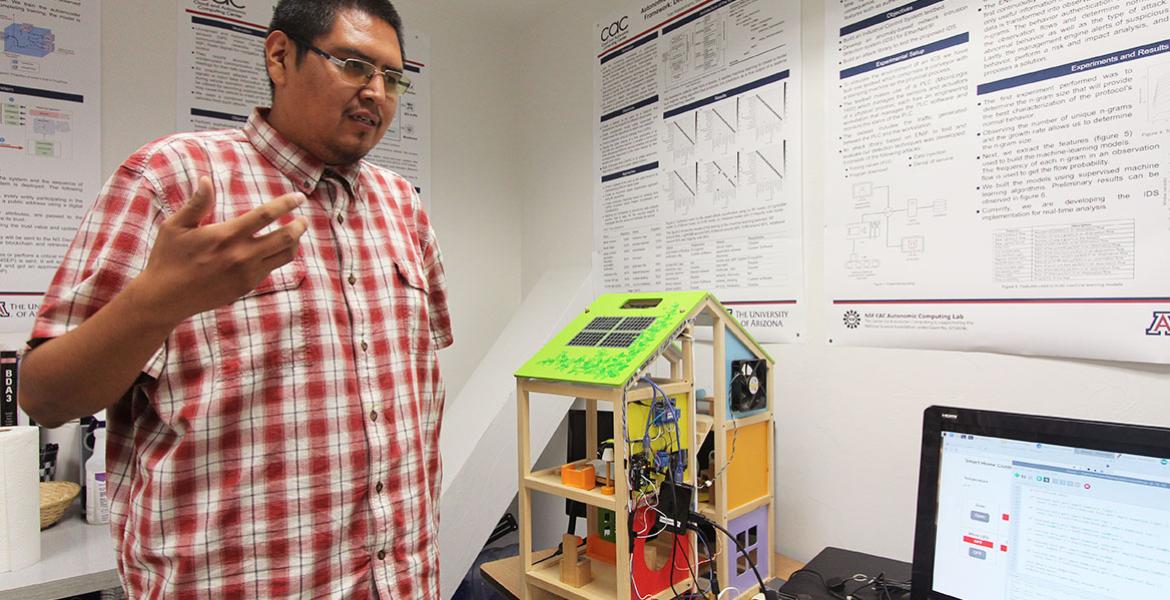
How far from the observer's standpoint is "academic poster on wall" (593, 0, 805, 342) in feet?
5.72

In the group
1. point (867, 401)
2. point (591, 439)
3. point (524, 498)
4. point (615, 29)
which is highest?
point (615, 29)

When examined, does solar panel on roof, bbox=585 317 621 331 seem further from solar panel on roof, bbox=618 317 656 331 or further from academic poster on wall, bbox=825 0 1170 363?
academic poster on wall, bbox=825 0 1170 363

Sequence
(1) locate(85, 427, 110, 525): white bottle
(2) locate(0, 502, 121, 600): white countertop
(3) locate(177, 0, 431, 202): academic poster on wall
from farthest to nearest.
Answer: (3) locate(177, 0, 431, 202): academic poster on wall, (1) locate(85, 427, 110, 525): white bottle, (2) locate(0, 502, 121, 600): white countertop

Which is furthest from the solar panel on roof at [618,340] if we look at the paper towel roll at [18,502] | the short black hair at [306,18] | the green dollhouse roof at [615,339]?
the paper towel roll at [18,502]

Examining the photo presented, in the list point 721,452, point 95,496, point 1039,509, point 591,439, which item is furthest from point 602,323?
point 95,496

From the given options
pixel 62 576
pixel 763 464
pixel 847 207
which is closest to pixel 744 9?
pixel 847 207

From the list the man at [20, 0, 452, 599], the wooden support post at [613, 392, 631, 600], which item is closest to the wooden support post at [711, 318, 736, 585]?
the wooden support post at [613, 392, 631, 600]

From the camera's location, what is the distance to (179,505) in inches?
32.4

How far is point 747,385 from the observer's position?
149cm

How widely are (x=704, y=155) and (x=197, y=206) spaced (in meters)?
1.59

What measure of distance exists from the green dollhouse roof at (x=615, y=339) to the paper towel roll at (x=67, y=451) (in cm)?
135

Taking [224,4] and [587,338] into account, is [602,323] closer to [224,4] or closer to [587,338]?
[587,338]

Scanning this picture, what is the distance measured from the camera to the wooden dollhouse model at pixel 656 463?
1296mm

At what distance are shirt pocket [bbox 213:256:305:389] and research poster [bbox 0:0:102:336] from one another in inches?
57.1
